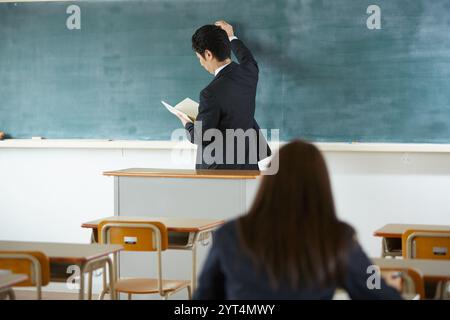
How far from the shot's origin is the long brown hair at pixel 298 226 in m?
2.12

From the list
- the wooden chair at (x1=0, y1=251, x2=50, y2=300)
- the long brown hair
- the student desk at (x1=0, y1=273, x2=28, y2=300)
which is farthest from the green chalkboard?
the long brown hair

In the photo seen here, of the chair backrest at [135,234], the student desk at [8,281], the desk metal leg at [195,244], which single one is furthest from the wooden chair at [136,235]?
the student desk at [8,281]

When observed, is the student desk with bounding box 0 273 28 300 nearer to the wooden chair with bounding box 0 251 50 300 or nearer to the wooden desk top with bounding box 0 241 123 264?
the wooden chair with bounding box 0 251 50 300

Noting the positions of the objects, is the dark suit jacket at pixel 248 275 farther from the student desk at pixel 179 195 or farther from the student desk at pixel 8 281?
the student desk at pixel 179 195

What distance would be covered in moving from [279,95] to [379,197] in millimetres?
1130

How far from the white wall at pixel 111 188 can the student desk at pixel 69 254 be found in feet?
9.88

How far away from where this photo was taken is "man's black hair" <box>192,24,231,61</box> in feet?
17.8

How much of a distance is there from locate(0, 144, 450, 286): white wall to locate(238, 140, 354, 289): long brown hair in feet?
14.2

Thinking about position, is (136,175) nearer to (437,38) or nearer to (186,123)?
(186,123)

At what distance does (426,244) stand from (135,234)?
1507 millimetres

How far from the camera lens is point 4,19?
7.11 m

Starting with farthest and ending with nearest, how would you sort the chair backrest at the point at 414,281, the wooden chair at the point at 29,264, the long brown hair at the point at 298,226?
A: the wooden chair at the point at 29,264 → the chair backrest at the point at 414,281 → the long brown hair at the point at 298,226

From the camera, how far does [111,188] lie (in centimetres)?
695

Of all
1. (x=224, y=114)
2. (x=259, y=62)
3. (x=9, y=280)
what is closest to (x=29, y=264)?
(x=9, y=280)
